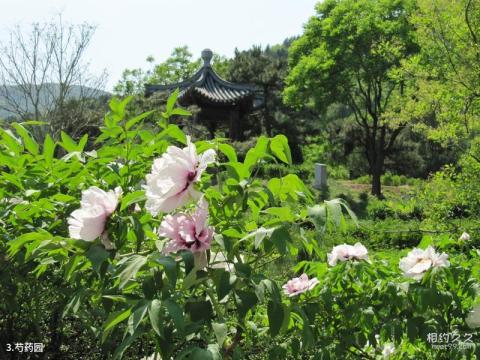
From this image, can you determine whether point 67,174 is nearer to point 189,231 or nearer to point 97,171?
point 97,171

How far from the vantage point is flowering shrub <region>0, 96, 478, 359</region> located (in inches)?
40.4

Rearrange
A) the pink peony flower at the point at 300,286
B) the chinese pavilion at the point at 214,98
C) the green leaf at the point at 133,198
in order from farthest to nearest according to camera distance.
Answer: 1. the chinese pavilion at the point at 214,98
2. the pink peony flower at the point at 300,286
3. the green leaf at the point at 133,198

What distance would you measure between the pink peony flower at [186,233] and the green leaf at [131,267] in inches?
2.4

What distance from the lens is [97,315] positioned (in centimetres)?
166

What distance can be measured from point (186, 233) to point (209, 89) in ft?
56.2

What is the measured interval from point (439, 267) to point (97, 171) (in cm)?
107

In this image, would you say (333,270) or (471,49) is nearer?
(333,270)

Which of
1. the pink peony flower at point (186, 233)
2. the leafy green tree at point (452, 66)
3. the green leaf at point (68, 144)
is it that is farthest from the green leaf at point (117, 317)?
the leafy green tree at point (452, 66)

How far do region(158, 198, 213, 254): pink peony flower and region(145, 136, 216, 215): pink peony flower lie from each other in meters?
0.04

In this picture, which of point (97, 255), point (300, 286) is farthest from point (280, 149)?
point (300, 286)

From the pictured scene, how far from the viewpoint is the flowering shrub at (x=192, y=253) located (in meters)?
1.03

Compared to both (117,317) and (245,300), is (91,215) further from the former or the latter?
(245,300)

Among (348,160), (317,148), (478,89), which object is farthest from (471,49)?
(317,148)

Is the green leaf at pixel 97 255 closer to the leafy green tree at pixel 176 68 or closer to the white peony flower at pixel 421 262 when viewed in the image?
the white peony flower at pixel 421 262
